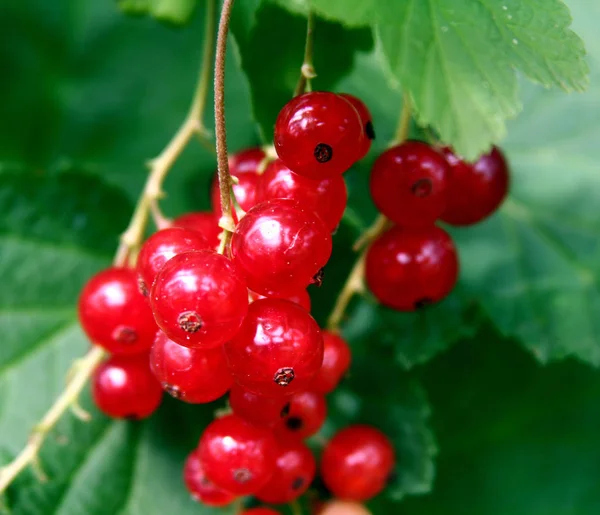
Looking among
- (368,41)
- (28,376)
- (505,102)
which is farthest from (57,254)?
(505,102)

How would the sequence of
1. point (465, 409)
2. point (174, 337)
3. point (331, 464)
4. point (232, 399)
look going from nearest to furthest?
point (174, 337), point (232, 399), point (331, 464), point (465, 409)

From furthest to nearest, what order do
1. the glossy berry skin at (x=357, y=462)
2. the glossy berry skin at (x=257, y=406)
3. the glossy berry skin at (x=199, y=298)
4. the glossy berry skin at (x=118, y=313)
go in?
the glossy berry skin at (x=357, y=462) → the glossy berry skin at (x=118, y=313) → the glossy berry skin at (x=257, y=406) → the glossy berry skin at (x=199, y=298)

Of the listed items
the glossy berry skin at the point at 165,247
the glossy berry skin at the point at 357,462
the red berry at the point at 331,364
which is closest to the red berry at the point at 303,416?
the red berry at the point at 331,364

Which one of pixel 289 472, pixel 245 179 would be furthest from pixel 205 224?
pixel 289 472

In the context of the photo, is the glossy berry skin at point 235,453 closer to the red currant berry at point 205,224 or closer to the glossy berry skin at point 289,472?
the glossy berry skin at point 289,472

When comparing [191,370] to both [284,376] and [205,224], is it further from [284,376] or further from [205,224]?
[205,224]

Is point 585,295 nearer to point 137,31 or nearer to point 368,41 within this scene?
point 368,41
